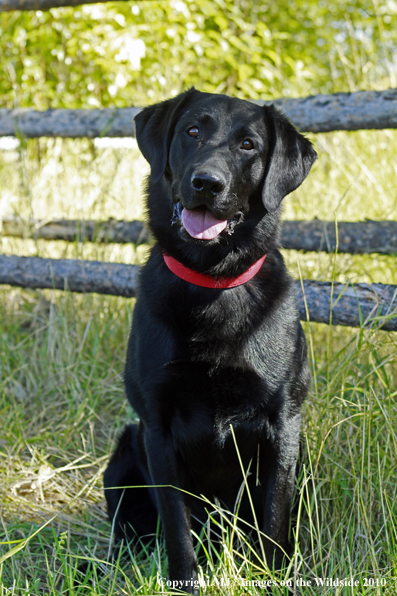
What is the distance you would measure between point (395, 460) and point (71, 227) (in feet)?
8.27

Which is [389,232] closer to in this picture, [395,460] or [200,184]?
[395,460]

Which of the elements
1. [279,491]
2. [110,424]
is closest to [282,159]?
[279,491]

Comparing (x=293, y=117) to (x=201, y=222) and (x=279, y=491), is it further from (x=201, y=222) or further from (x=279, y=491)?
(x=279, y=491)

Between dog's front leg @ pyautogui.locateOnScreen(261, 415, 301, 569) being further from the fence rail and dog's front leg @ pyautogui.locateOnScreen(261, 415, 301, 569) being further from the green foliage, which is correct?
the green foliage

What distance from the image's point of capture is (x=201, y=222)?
69.9 inches

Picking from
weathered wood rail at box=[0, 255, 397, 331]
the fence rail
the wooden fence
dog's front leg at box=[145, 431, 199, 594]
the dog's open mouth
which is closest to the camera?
dog's front leg at box=[145, 431, 199, 594]

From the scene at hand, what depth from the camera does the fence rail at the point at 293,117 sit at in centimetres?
278

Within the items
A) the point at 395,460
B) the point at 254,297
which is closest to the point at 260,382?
the point at 254,297

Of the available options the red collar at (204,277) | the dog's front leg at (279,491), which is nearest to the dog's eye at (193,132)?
the red collar at (204,277)

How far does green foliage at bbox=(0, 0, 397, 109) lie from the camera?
4.88m

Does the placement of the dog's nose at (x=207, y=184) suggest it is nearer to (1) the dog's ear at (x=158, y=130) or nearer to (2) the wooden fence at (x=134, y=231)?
(1) the dog's ear at (x=158, y=130)

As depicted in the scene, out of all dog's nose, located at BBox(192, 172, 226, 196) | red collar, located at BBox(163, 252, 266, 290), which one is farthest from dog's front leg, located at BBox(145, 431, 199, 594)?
dog's nose, located at BBox(192, 172, 226, 196)

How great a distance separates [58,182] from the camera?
3.99 metres

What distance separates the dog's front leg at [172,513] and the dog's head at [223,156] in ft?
2.21
